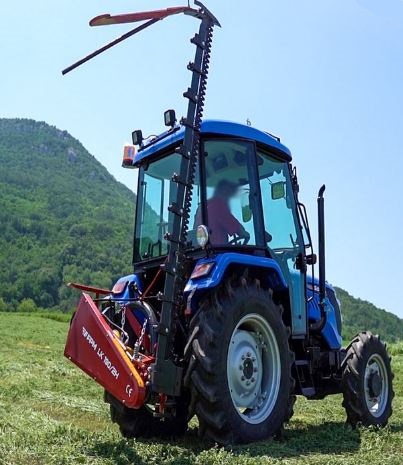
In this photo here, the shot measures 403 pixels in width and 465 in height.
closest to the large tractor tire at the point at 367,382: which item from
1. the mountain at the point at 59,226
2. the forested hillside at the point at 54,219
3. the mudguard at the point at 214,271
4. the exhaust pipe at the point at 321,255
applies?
the exhaust pipe at the point at 321,255

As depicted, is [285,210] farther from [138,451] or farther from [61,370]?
[61,370]

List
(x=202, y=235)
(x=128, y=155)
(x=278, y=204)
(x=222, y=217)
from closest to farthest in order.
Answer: (x=202, y=235) < (x=222, y=217) < (x=128, y=155) < (x=278, y=204)

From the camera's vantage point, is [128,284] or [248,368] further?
[128,284]

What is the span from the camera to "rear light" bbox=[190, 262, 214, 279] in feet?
15.6

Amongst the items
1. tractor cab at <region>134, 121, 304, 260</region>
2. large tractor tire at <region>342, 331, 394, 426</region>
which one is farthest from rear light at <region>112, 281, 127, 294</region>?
large tractor tire at <region>342, 331, 394, 426</region>

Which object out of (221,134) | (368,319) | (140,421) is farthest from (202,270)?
(368,319)

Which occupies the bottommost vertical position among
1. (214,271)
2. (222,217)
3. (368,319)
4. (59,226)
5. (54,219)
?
(368,319)

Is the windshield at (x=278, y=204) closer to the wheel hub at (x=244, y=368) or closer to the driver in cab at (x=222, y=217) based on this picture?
the driver in cab at (x=222, y=217)

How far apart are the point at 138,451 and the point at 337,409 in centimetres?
441

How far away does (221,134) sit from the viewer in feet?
18.0

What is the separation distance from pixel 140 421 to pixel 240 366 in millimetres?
1169

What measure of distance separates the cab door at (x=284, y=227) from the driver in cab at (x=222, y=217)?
426 millimetres

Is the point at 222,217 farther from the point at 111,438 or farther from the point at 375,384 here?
the point at 375,384

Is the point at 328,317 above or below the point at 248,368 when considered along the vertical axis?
above
